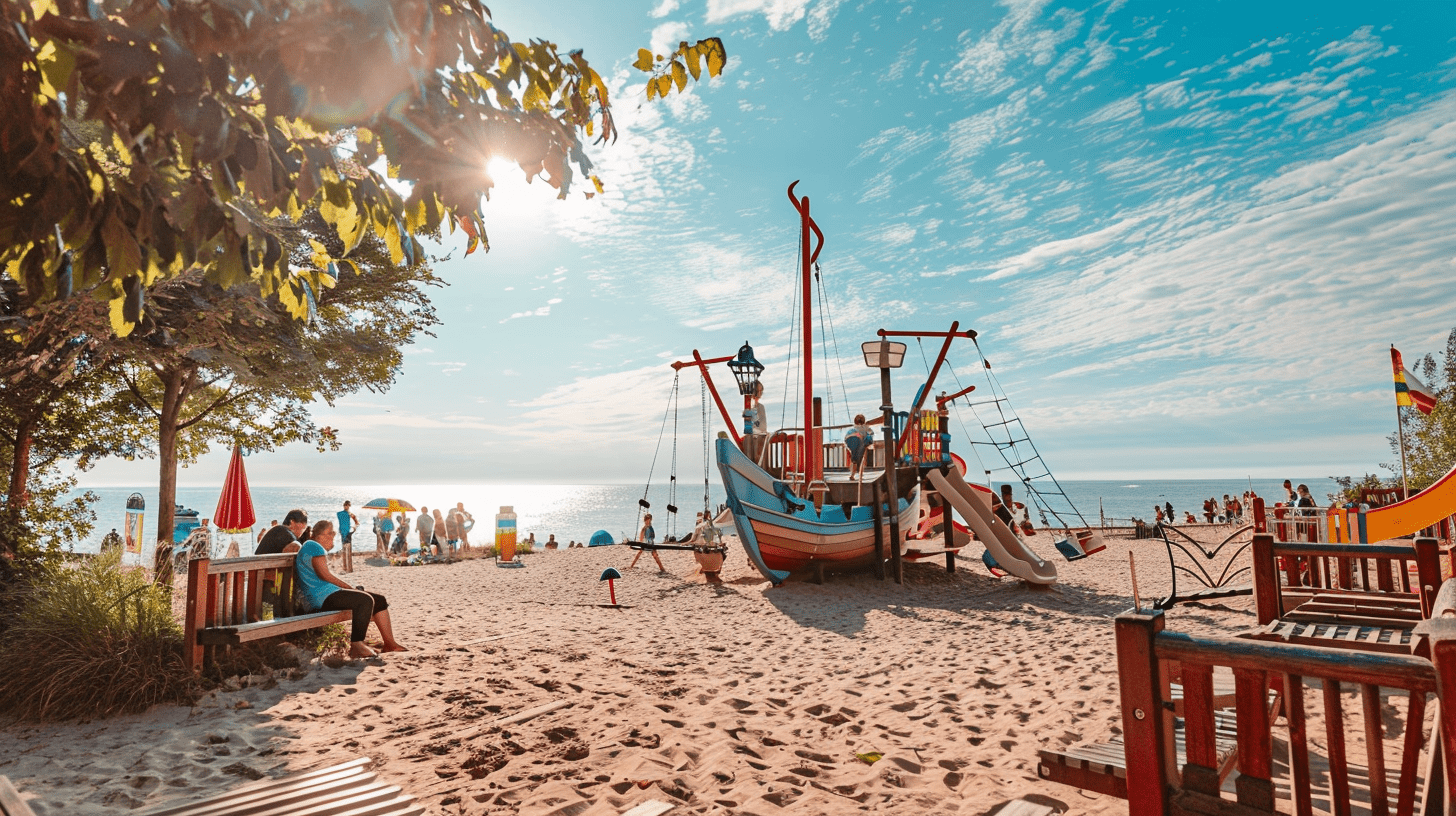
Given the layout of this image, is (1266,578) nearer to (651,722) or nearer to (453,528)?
(651,722)

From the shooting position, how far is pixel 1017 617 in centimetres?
1023

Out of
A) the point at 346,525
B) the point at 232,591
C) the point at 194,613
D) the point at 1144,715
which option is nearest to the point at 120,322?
the point at 194,613

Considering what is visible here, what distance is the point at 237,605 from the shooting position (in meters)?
6.22

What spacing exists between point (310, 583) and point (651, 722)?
3929mm

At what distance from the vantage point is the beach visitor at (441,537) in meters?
21.5

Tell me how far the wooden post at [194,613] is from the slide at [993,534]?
12.0m

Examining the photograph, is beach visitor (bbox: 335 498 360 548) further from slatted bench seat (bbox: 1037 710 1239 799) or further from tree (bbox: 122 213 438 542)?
slatted bench seat (bbox: 1037 710 1239 799)

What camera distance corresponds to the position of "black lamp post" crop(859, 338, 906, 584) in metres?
13.9

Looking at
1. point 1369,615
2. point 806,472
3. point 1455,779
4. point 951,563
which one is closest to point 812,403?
point 806,472

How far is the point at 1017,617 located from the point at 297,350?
11.8 metres

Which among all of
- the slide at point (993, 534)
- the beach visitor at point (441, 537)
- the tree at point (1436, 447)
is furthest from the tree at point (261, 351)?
the tree at point (1436, 447)

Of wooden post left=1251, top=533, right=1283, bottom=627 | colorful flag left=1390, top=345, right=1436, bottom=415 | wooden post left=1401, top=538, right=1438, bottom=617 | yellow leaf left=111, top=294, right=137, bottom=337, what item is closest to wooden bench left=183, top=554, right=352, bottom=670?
yellow leaf left=111, top=294, right=137, bottom=337

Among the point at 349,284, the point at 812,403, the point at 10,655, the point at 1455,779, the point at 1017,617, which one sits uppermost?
the point at 349,284

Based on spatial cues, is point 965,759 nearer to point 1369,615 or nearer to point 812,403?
point 1369,615
